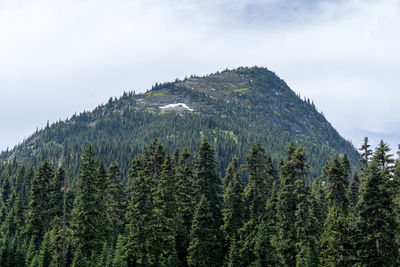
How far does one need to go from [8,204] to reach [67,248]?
162 feet

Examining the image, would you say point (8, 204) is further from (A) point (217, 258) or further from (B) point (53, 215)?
(A) point (217, 258)

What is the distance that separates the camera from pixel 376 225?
36.8 m

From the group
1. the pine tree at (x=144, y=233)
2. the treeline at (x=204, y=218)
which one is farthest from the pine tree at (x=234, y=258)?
the pine tree at (x=144, y=233)

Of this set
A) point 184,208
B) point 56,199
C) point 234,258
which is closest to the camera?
point 234,258

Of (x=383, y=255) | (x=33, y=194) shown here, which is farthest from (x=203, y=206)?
(x=33, y=194)

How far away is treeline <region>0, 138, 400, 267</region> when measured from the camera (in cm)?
3969

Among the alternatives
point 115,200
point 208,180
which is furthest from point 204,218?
point 115,200

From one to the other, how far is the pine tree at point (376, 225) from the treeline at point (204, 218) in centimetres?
11

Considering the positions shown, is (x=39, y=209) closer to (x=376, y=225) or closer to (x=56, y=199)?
(x=56, y=199)

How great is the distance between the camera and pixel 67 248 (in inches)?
2040

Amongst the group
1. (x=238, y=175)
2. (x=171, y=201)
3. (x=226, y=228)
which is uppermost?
(x=238, y=175)

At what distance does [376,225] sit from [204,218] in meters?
23.3

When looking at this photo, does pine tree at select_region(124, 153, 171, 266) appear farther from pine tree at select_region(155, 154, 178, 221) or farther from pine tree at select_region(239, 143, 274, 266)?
pine tree at select_region(239, 143, 274, 266)

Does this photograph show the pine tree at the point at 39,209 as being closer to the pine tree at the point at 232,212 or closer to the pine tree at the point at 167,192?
the pine tree at the point at 167,192
